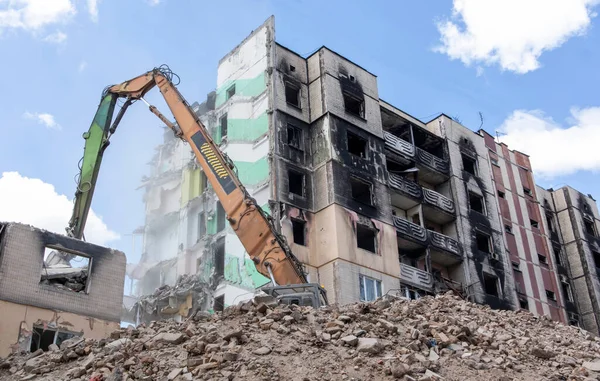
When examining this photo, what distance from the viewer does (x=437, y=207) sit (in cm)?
3900

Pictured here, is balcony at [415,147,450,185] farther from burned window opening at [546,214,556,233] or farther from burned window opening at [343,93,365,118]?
burned window opening at [546,214,556,233]

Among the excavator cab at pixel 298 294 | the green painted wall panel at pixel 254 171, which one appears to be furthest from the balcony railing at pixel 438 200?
the excavator cab at pixel 298 294

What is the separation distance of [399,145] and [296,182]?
304 inches

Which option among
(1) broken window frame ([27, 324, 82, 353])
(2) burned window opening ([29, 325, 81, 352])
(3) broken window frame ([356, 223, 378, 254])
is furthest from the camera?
(3) broken window frame ([356, 223, 378, 254])

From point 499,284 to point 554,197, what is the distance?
45.3 ft

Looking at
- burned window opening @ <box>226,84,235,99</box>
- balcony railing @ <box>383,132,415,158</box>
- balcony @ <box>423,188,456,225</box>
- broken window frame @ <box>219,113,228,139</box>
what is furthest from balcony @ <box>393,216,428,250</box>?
burned window opening @ <box>226,84,235,99</box>

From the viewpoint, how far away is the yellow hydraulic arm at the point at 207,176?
21219 mm

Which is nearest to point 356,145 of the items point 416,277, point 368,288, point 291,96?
point 291,96

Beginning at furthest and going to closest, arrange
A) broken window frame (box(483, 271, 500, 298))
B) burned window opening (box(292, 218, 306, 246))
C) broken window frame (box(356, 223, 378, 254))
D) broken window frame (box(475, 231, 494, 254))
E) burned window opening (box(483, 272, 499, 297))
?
broken window frame (box(475, 231, 494, 254)) < burned window opening (box(483, 272, 499, 297)) < broken window frame (box(483, 271, 500, 298)) < broken window frame (box(356, 223, 378, 254)) < burned window opening (box(292, 218, 306, 246))

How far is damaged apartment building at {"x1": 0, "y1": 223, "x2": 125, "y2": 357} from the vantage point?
19.9 m

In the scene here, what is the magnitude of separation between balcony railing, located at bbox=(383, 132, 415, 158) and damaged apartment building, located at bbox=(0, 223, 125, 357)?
63.6 ft

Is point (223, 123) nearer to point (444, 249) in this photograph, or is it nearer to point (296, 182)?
point (296, 182)

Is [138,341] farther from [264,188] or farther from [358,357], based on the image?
[264,188]

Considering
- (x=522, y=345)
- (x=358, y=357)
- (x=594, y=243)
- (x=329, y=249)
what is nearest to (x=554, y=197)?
(x=594, y=243)
